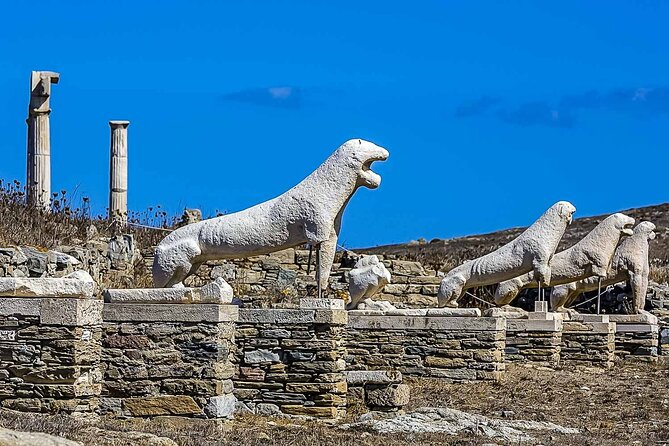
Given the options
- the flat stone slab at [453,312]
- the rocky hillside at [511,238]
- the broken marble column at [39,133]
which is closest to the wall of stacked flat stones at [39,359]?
the flat stone slab at [453,312]

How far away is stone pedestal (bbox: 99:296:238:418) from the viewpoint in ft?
40.0

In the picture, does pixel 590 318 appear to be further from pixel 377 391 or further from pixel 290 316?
pixel 290 316

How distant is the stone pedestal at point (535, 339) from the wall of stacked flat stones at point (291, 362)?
7864 millimetres

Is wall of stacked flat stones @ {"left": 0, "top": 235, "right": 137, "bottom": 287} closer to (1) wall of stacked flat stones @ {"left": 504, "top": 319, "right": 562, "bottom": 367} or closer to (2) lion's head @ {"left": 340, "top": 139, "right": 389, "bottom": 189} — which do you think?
(2) lion's head @ {"left": 340, "top": 139, "right": 389, "bottom": 189}

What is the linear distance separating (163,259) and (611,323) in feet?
36.5

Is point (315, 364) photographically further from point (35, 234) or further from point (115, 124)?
point (115, 124)

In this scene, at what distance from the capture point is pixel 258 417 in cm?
1334

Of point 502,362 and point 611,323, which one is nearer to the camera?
point 502,362

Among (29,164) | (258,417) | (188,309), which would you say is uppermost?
(29,164)

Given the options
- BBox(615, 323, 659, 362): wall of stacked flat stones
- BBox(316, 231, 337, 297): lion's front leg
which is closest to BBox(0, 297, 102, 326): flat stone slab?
BBox(316, 231, 337, 297): lion's front leg

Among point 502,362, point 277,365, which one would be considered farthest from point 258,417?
point 502,362

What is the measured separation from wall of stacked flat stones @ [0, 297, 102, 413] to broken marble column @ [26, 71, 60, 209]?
52.4 feet

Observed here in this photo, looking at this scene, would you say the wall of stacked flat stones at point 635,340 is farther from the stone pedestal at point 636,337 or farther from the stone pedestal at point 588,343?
the stone pedestal at point 588,343

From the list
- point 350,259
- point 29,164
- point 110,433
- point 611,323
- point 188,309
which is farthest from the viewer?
point 29,164
